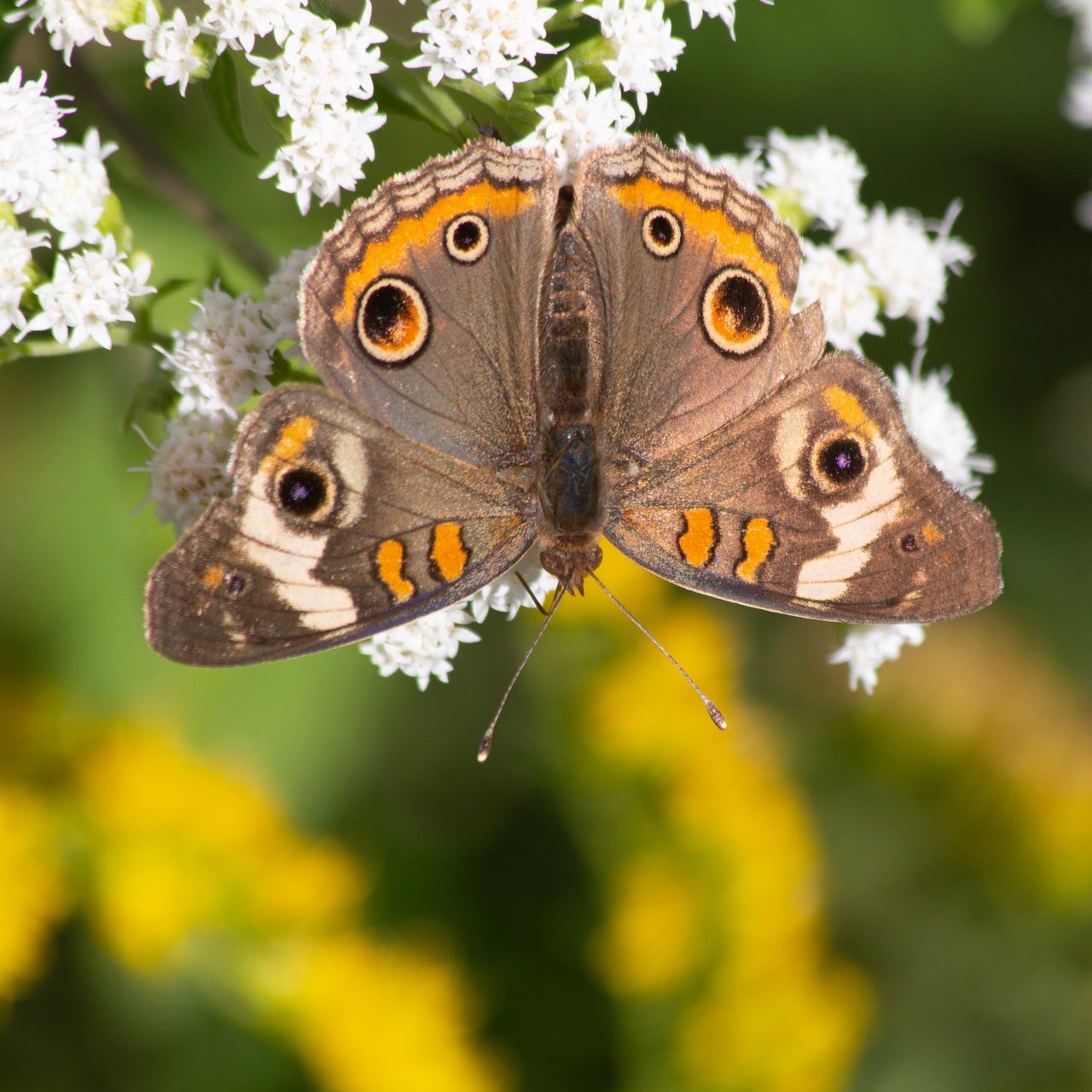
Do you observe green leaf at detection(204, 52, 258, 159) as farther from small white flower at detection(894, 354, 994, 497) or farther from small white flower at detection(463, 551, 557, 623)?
small white flower at detection(894, 354, 994, 497)

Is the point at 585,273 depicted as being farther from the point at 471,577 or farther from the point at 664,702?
the point at 664,702

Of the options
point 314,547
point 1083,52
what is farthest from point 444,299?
point 1083,52

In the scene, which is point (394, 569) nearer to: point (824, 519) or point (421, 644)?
point (421, 644)

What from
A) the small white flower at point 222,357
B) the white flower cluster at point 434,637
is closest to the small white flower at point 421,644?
the white flower cluster at point 434,637

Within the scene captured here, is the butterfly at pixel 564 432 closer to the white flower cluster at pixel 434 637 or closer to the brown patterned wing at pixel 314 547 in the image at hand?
the brown patterned wing at pixel 314 547

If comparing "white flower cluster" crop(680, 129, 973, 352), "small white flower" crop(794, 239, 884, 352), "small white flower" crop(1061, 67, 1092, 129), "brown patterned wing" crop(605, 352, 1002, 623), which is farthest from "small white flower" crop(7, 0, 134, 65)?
"small white flower" crop(1061, 67, 1092, 129)

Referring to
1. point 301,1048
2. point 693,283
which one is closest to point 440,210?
point 693,283
